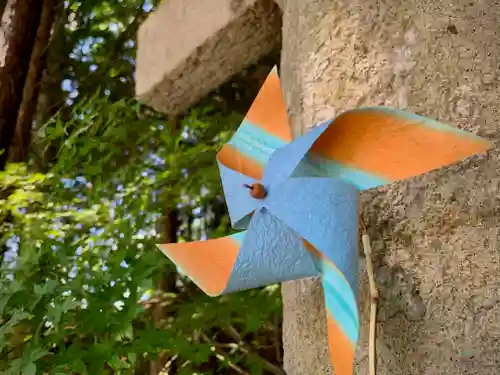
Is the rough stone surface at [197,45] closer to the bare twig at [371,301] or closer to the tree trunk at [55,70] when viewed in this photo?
the bare twig at [371,301]

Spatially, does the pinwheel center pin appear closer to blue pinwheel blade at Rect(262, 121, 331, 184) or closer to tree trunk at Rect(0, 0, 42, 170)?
blue pinwheel blade at Rect(262, 121, 331, 184)

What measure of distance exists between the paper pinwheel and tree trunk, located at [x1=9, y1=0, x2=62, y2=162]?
92 cm

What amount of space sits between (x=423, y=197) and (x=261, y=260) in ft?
0.41

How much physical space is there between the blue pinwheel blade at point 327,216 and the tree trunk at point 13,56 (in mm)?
981

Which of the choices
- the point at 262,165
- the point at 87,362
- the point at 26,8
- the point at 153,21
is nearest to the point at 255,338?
the point at 87,362

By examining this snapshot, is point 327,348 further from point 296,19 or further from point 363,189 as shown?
point 296,19

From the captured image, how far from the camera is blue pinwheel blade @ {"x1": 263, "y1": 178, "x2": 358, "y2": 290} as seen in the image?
14.9 inches

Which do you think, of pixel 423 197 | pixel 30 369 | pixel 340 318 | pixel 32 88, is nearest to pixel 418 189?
pixel 423 197

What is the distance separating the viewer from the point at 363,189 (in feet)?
1.36

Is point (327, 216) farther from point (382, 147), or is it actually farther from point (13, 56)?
Answer: point (13, 56)

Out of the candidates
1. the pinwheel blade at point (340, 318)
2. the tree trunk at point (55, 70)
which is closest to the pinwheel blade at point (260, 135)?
the pinwheel blade at point (340, 318)

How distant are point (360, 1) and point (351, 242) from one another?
212 millimetres

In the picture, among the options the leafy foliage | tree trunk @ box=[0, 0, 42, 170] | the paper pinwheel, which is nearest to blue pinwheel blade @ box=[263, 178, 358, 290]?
the paper pinwheel

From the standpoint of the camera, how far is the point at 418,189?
1.37 feet
